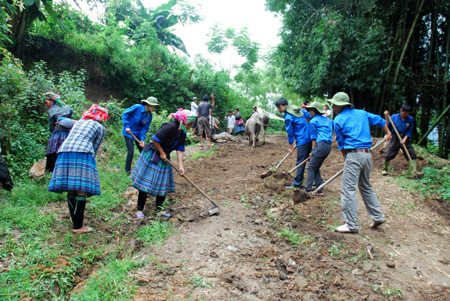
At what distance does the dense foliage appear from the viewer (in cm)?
850

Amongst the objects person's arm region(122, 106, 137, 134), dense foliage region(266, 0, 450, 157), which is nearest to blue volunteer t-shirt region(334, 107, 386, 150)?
person's arm region(122, 106, 137, 134)

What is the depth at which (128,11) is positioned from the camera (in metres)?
15.7

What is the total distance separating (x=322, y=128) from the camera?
16.1 ft

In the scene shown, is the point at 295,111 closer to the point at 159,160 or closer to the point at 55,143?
the point at 159,160

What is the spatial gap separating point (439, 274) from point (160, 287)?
288 centimetres

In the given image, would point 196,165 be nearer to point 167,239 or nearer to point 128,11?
point 167,239

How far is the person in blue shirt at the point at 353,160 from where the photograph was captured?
3.58 m

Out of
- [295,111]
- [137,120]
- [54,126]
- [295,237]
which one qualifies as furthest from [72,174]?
[295,111]

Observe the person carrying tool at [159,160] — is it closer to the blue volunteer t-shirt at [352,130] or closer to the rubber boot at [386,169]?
the blue volunteer t-shirt at [352,130]

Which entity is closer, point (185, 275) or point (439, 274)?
point (185, 275)

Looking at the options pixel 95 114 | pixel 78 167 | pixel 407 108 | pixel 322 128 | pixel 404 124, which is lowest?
pixel 78 167

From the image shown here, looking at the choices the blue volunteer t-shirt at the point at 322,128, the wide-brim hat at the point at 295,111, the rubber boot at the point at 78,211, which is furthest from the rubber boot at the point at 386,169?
the rubber boot at the point at 78,211

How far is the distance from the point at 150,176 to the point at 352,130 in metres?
2.79

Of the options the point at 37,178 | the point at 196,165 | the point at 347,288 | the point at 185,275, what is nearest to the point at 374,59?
the point at 196,165
